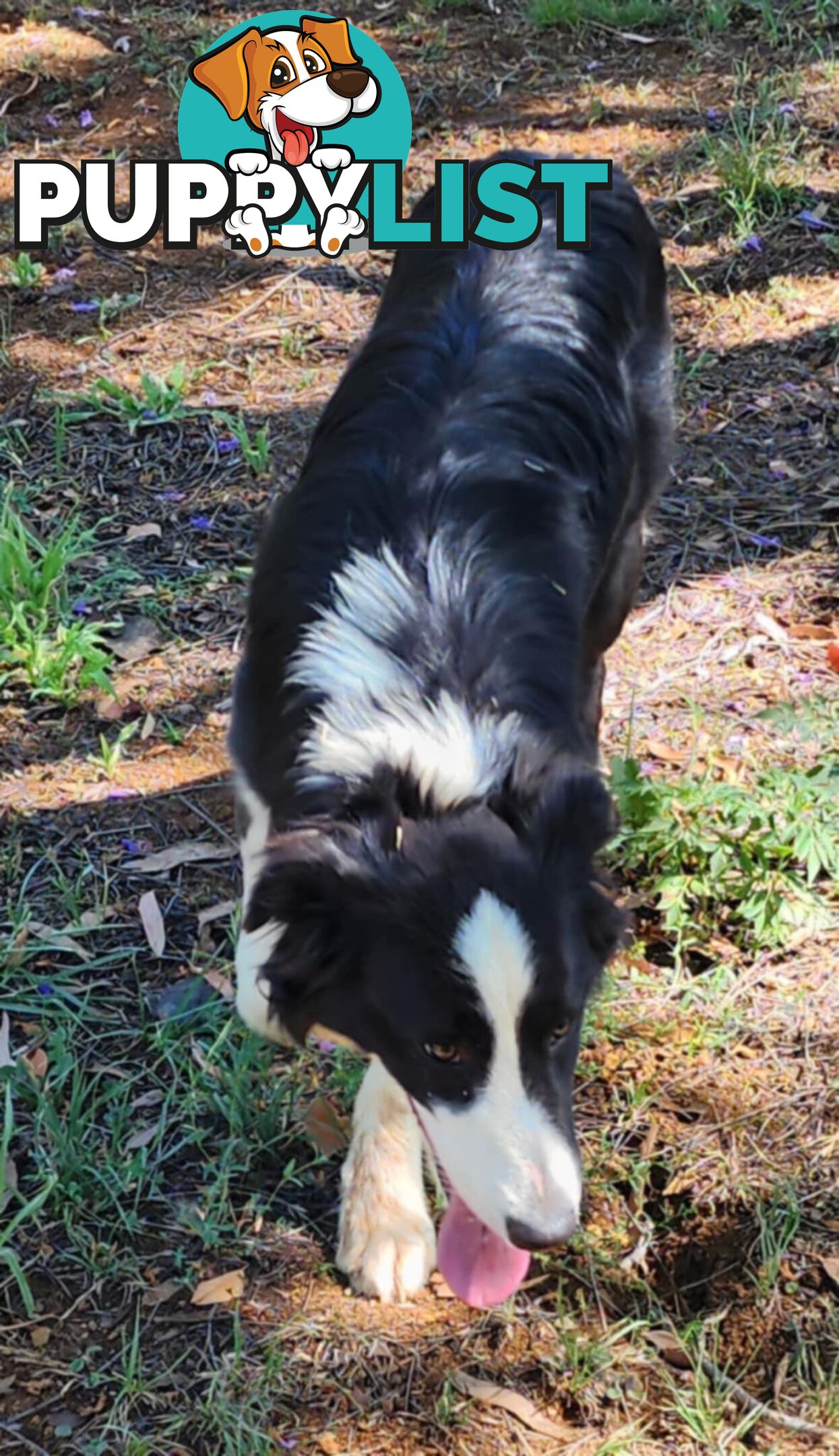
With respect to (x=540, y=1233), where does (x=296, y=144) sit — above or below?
above

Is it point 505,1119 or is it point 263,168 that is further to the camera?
point 263,168

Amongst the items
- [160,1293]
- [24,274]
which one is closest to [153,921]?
[160,1293]

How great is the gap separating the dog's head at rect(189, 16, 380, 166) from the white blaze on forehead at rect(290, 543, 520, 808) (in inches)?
131

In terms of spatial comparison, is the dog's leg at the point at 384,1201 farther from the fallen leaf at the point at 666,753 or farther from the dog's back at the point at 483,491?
the fallen leaf at the point at 666,753

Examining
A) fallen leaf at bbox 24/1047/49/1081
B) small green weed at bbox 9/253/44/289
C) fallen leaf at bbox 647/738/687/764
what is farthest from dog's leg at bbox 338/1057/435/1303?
small green weed at bbox 9/253/44/289

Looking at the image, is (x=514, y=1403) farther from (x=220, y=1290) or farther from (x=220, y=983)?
(x=220, y=983)

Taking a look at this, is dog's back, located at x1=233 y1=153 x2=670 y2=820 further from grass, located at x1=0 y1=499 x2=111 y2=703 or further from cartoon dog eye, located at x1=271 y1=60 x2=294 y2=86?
cartoon dog eye, located at x1=271 y1=60 x2=294 y2=86

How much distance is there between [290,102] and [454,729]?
12.7ft

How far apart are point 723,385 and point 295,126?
180 centimetres

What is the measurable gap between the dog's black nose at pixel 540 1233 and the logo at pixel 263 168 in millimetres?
3832

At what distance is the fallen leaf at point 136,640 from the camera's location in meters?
4.09

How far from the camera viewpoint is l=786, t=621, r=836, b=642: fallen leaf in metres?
4.09

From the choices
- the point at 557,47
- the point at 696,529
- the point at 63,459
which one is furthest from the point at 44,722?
the point at 557,47

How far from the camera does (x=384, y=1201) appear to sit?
2764 millimetres
